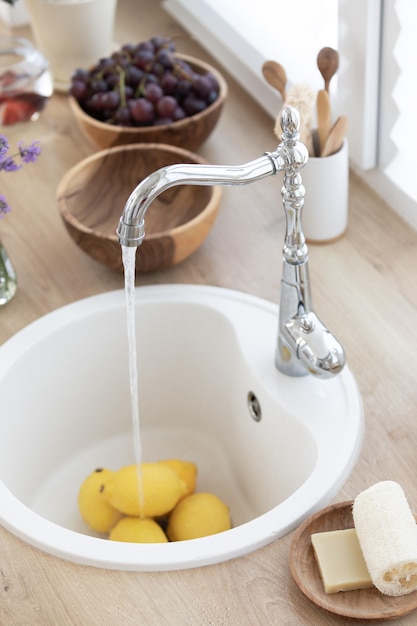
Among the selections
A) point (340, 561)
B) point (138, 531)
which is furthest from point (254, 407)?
point (340, 561)

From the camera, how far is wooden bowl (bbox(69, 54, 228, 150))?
1.50 meters

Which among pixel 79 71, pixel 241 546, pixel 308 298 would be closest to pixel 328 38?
pixel 79 71

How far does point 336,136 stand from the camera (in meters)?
1.29

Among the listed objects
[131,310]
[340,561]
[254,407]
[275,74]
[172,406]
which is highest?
[275,74]

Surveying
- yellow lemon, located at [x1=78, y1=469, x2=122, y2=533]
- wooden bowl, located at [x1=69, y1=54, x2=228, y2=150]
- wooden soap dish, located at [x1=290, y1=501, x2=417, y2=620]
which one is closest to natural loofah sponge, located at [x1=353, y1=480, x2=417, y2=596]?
wooden soap dish, located at [x1=290, y1=501, x2=417, y2=620]

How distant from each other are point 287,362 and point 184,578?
0.33 meters

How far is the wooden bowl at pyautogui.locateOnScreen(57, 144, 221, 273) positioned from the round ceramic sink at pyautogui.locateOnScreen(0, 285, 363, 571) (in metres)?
0.11

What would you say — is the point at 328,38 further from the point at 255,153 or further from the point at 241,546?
the point at 241,546

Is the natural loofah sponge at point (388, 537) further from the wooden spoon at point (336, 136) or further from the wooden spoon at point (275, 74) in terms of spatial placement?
the wooden spoon at point (275, 74)

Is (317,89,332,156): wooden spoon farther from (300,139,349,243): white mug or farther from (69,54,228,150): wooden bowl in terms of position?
(69,54,228,150): wooden bowl

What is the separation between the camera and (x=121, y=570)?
99 cm

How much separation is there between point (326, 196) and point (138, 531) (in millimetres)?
555

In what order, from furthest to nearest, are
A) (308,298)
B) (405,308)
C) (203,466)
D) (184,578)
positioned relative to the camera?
1. (203,466)
2. (405,308)
3. (308,298)
4. (184,578)

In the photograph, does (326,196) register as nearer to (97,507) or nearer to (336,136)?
(336,136)
